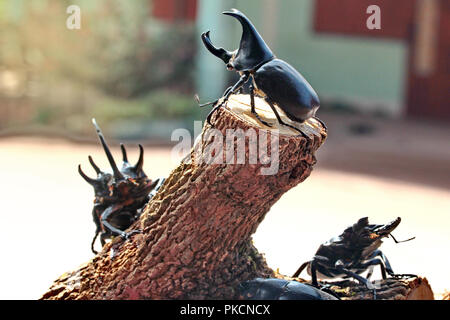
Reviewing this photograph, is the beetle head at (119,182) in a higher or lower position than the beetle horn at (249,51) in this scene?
lower

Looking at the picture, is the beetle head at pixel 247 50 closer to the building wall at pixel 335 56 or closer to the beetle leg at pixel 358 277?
the beetle leg at pixel 358 277

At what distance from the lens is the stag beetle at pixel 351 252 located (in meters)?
3.90

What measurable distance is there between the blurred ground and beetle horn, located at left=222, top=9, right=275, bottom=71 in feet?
7.11

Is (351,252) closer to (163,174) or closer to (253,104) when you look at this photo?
(253,104)

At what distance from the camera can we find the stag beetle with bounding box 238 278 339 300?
358cm

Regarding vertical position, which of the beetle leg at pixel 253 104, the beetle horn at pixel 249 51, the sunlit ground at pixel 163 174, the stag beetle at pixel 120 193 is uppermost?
the beetle horn at pixel 249 51

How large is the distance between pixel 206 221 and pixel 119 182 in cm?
69

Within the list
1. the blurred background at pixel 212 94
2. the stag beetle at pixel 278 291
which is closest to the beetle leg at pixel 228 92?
the stag beetle at pixel 278 291

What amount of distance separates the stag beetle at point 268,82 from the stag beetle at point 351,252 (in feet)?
2.61

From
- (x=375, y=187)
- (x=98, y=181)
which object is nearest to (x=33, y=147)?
(x=375, y=187)

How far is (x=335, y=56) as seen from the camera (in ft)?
47.5

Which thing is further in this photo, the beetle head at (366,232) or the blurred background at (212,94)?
the blurred background at (212,94)

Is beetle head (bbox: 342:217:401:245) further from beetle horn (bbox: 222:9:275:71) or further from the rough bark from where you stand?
beetle horn (bbox: 222:9:275:71)
